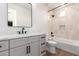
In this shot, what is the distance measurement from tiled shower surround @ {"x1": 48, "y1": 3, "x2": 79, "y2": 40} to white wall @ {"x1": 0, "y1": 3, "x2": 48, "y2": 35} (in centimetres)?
112

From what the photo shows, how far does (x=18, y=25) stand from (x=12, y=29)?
9.4 inches

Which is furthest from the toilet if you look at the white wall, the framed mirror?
the framed mirror

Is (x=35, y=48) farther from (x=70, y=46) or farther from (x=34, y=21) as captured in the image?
(x=70, y=46)

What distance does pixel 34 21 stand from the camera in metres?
3.01

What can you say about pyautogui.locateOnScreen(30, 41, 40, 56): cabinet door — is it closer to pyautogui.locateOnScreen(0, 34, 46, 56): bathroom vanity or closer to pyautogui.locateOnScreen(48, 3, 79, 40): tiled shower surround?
pyautogui.locateOnScreen(0, 34, 46, 56): bathroom vanity

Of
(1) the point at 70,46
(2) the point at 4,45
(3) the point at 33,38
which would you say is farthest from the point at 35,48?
(1) the point at 70,46

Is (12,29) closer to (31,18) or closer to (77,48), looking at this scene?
(31,18)

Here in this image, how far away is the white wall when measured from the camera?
1951mm

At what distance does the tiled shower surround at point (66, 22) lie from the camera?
3.48 meters

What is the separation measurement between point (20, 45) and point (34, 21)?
1450mm

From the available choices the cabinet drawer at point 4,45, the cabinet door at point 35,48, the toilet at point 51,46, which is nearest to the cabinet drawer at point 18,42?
the cabinet drawer at point 4,45

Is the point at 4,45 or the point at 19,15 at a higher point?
the point at 19,15

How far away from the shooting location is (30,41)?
2.07m

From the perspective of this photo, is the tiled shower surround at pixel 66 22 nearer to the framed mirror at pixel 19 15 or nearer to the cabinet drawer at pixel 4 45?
the framed mirror at pixel 19 15
